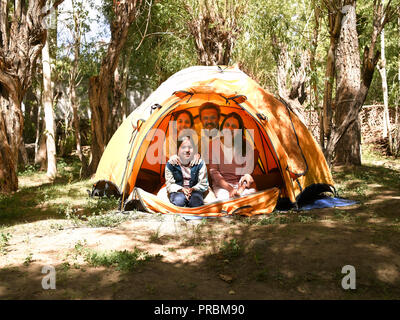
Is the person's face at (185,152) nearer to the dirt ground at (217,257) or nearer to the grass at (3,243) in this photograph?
the dirt ground at (217,257)

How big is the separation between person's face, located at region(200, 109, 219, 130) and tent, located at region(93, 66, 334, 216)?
25 cm

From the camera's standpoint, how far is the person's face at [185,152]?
18.1 ft

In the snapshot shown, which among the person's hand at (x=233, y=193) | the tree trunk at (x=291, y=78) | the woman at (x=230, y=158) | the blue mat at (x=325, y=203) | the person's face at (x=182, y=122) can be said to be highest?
the tree trunk at (x=291, y=78)

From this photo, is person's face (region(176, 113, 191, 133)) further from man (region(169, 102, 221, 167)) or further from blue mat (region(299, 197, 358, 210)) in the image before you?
blue mat (region(299, 197, 358, 210))

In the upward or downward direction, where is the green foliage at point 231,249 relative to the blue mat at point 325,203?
downward

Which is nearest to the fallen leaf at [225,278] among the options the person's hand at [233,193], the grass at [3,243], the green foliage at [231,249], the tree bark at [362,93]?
the green foliage at [231,249]

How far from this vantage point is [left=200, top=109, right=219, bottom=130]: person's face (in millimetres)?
6531

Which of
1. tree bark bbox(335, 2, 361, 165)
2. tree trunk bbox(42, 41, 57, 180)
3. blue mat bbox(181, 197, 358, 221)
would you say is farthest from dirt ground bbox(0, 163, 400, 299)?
tree trunk bbox(42, 41, 57, 180)

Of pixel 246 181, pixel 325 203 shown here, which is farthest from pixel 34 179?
pixel 325 203

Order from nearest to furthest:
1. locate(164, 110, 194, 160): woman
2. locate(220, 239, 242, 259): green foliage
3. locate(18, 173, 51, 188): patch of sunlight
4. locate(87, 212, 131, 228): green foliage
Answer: locate(220, 239, 242, 259): green foliage, locate(87, 212, 131, 228): green foliage, locate(164, 110, 194, 160): woman, locate(18, 173, 51, 188): patch of sunlight

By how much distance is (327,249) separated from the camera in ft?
10.7

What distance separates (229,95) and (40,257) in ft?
11.5
